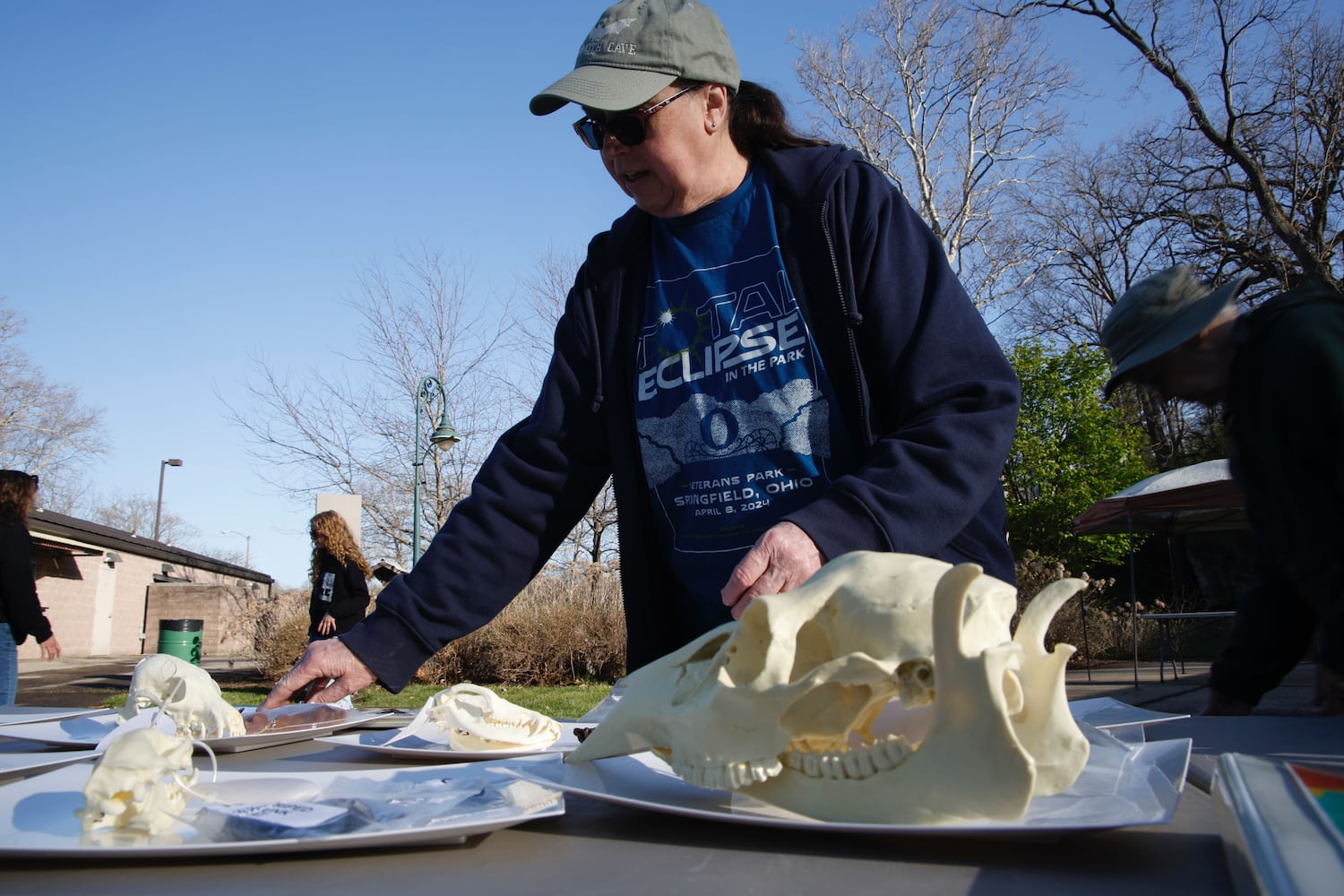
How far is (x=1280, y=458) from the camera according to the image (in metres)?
2.07

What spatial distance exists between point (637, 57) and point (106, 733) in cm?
144

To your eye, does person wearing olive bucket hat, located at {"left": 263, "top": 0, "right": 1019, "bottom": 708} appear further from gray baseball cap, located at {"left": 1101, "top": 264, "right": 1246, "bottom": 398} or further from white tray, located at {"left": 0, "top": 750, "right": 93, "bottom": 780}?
gray baseball cap, located at {"left": 1101, "top": 264, "right": 1246, "bottom": 398}

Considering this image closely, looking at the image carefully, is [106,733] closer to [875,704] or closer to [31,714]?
[31,714]

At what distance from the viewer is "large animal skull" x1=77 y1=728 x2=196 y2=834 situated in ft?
2.45

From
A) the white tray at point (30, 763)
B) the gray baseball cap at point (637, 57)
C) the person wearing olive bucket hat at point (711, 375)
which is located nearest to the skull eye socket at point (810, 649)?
the person wearing olive bucket hat at point (711, 375)

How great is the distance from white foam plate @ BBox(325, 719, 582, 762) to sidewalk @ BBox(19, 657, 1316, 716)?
14.2 ft

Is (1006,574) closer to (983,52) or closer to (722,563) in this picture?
(722,563)

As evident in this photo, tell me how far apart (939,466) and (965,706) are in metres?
0.63

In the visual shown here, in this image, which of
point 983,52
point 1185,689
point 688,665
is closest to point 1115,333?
point 688,665

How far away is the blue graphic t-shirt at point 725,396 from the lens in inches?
62.7

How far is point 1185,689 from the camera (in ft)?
27.1

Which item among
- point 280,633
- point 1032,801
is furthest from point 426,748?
point 280,633

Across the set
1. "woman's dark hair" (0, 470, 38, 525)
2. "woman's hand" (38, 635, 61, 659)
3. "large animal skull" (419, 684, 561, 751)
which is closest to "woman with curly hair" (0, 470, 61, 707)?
"woman's dark hair" (0, 470, 38, 525)

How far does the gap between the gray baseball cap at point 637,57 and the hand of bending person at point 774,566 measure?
831mm
